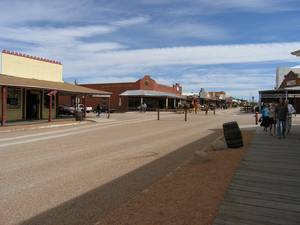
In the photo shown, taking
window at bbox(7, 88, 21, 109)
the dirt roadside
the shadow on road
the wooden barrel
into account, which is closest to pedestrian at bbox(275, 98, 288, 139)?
→ the wooden barrel

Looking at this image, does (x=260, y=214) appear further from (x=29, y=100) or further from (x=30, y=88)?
(x=29, y=100)

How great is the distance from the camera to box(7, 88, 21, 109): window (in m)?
34.0

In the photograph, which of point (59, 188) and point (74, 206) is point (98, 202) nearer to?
point (74, 206)

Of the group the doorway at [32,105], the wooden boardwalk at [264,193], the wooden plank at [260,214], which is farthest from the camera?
the doorway at [32,105]

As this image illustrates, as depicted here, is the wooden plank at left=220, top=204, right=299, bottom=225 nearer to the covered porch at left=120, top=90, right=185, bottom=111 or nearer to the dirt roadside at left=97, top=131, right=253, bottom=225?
the dirt roadside at left=97, top=131, right=253, bottom=225

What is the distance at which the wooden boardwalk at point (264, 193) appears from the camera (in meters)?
6.82

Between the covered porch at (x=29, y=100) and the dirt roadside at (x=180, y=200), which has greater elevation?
the covered porch at (x=29, y=100)

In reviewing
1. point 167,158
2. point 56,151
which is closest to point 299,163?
point 167,158

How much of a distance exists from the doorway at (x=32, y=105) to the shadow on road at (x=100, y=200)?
84.6ft

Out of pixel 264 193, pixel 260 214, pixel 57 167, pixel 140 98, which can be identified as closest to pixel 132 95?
pixel 140 98

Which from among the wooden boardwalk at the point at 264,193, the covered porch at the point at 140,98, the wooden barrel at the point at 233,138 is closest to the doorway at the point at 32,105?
the wooden barrel at the point at 233,138

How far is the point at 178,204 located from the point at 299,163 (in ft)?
18.8

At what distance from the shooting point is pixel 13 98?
34.5 metres

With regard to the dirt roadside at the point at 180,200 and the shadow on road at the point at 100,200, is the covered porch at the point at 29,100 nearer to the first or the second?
the shadow on road at the point at 100,200
